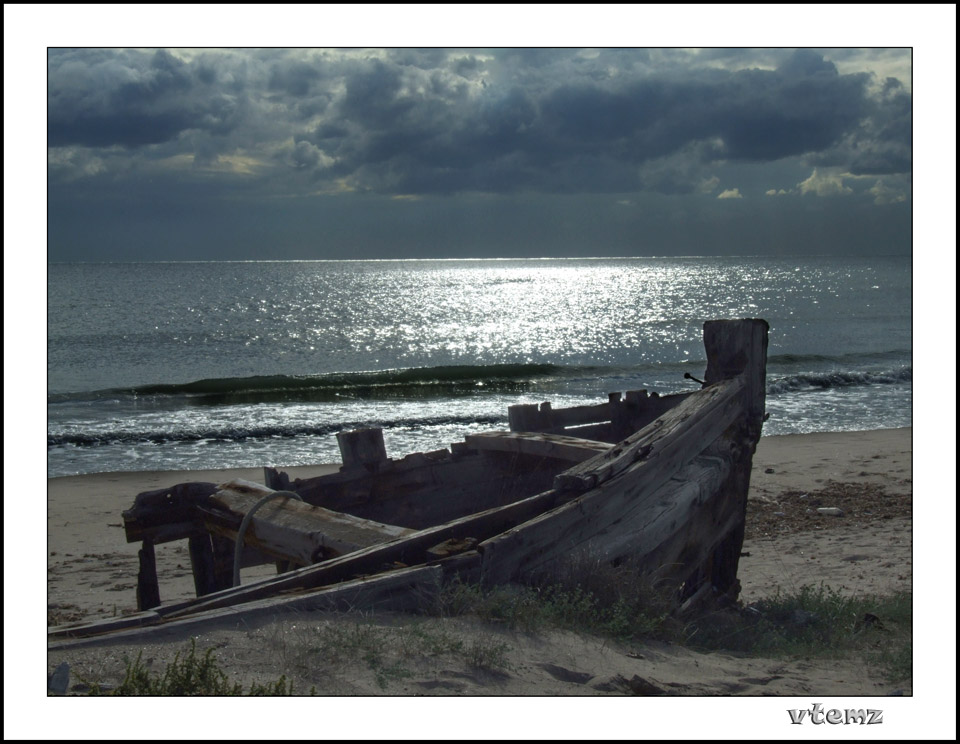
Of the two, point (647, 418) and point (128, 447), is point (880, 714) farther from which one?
point (128, 447)

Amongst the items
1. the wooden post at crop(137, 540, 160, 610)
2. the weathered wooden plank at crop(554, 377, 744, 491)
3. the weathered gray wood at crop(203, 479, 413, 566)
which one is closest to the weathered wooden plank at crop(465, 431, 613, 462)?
the weathered wooden plank at crop(554, 377, 744, 491)

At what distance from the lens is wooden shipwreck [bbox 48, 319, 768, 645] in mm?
3229

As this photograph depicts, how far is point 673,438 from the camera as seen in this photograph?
480 centimetres

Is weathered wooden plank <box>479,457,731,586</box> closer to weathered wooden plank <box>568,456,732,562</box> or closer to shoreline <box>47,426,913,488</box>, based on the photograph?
weathered wooden plank <box>568,456,732,562</box>

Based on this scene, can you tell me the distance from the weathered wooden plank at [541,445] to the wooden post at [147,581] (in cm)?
222

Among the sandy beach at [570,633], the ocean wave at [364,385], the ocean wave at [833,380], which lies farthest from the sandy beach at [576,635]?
the ocean wave at [364,385]

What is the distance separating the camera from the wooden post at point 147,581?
16.4 ft

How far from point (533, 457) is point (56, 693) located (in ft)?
12.0

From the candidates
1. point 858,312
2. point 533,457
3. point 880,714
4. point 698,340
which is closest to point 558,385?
point 698,340

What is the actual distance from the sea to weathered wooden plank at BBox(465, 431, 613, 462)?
5663 millimetres

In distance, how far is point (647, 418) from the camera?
6523 millimetres

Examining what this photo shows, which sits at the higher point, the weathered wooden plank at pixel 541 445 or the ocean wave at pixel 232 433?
the weathered wooden plank at pixel 541 445

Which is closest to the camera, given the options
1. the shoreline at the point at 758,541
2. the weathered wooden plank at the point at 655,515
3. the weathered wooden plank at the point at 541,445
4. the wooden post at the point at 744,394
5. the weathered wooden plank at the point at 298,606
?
the weathered wooden plank at the point at 298,606

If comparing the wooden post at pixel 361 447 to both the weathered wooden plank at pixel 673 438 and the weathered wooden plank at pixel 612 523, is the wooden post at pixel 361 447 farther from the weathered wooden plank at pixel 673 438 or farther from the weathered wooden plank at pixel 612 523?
the weathered wooden plank at pixel 612 523
